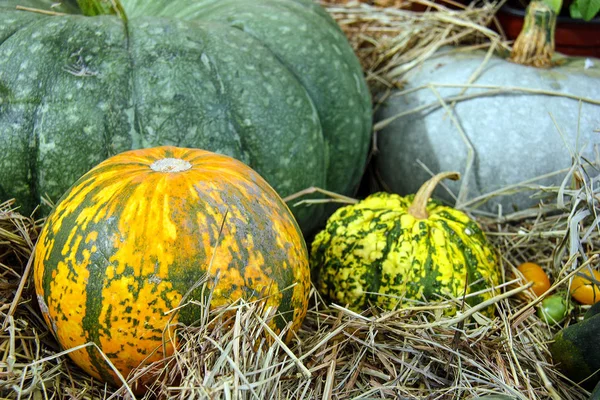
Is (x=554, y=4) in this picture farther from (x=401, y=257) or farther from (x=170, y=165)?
(x=170, y=165)

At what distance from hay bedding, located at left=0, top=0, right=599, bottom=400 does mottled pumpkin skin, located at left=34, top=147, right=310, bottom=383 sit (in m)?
0.08

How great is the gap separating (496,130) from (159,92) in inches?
58.8

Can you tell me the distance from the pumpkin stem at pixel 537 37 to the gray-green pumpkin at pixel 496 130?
0.06 m

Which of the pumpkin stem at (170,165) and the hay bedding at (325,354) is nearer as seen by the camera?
the hay bedding at (325,354)

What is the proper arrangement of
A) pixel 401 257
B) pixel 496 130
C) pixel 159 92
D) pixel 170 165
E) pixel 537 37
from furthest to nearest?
pixel 537 37 → pixel 496 130 → pixel 159 92 → pixel 401 257 → pixel 170 165

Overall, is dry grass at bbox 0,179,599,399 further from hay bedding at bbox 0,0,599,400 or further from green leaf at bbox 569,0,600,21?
green leaf at bbox 569,0,600,21

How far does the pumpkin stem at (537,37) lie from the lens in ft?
10.00

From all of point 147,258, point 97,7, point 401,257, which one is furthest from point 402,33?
point 147,258

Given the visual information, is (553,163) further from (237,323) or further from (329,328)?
(237,323)

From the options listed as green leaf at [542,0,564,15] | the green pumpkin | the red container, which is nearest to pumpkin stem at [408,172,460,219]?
the green pumpkin

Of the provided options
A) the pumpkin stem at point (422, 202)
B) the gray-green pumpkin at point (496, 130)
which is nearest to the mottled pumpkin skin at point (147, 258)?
the pumpkin stem at point (422, 202)

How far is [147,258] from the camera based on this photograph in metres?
1.63

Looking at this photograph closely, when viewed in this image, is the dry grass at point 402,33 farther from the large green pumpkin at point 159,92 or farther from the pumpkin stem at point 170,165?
the pumpkin stem at point 170,165

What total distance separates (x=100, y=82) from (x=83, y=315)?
0.93 metres
